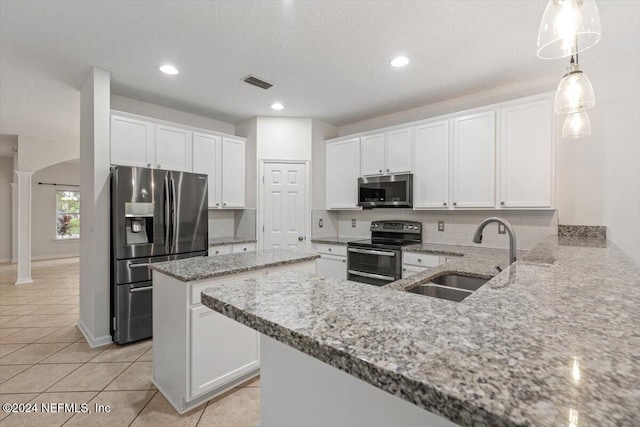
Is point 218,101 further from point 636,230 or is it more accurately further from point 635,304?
point 636,230

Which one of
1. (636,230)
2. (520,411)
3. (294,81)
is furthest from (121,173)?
(636,230)

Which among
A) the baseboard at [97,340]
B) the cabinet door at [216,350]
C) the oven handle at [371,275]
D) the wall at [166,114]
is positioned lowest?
the baseboard at [97,340]

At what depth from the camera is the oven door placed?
11.1 ft

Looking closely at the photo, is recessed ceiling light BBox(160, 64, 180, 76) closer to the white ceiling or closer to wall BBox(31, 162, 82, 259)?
the white ceiling

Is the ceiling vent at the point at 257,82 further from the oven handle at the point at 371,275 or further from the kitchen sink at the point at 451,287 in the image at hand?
the kitchen sink at the point at 451,287

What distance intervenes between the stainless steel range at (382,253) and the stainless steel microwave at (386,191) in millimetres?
355

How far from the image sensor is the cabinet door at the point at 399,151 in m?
3.70

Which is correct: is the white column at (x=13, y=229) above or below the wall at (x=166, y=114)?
below

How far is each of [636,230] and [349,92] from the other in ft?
9.93

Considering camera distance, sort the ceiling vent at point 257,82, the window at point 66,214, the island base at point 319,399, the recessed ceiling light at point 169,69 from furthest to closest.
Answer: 1. the window at point 66,214
2. the ceiling vent at point 257,82
3. the recessed ceiling light at point 169,69
4. the island base at point 319,399

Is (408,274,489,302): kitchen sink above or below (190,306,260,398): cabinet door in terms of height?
above

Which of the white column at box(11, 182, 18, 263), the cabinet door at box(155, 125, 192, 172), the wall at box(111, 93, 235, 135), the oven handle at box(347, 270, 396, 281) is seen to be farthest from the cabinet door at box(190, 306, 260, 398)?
the white column at box(11, 182, 18, 263)

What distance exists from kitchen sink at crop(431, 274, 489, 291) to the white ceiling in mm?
1787

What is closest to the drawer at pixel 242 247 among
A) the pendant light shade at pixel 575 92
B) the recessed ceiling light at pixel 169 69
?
the recessed ceiling light at pixel 169 69
